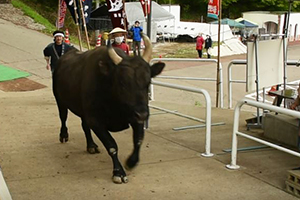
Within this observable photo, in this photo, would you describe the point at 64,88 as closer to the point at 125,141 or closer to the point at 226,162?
the point at 125,141

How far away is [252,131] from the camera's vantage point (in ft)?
25.0

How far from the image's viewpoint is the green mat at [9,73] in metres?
15.0

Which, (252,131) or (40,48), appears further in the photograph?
(40,48)

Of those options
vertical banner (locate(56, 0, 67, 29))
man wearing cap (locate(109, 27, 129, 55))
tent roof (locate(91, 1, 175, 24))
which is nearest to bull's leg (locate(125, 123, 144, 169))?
man wearing cap (locate(109, 27, 129, 55))

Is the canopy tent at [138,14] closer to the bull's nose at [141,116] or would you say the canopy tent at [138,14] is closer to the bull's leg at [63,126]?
the bull's leg at [63,126]

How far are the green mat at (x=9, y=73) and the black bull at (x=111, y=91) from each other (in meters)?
9.38

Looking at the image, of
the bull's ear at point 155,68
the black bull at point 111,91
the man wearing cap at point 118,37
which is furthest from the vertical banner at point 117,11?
the bull's ear at point 155,68

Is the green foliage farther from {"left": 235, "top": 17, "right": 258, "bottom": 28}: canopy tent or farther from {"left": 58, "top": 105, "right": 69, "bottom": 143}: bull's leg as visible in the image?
{"left": 235, "top": 17, "right": 258, "bottom": 28}: canopy tent

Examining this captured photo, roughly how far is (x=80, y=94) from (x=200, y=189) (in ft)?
6.58

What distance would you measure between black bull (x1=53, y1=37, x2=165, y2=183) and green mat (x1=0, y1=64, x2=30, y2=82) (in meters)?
9.38

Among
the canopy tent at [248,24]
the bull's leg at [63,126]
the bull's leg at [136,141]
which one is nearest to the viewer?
the bull's leg at [136,141]

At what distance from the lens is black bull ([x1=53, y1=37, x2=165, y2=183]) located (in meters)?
4.62

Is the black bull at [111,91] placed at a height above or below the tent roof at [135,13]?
below

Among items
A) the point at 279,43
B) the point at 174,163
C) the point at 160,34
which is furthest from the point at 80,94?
the point at 160,34
